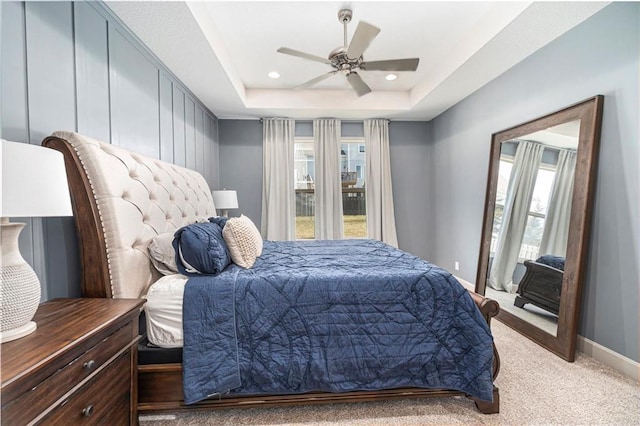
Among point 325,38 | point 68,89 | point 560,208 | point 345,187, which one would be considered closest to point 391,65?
point 325,38

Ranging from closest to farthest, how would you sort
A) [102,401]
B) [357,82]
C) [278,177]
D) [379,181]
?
1. [102,401]
2. [357,82]
3. [278,177]
4. [379,181]

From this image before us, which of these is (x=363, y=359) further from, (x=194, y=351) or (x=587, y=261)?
(x=587, y=261)

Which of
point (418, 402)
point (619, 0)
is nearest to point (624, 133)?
point (619, 0)

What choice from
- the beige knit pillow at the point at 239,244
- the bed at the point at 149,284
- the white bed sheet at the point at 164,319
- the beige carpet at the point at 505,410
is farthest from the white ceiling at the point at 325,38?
the beige carpet at the point at 505,410

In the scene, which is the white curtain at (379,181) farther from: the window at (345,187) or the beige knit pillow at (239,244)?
the beige knit pillow at (239,244)

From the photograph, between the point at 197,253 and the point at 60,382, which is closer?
the point at 60,382

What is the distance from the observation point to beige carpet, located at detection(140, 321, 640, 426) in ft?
4.87

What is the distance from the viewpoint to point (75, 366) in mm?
925

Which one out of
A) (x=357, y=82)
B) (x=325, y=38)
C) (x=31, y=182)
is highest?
(x=325, y=38)

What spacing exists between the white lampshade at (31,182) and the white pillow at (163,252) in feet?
2.43

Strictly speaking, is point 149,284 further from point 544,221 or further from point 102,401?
point 544,221

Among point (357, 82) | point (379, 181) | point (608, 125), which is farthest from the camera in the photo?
point (379, 181)

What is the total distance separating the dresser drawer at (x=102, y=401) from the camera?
89 centimetres

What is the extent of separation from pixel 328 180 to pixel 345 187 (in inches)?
12.9
